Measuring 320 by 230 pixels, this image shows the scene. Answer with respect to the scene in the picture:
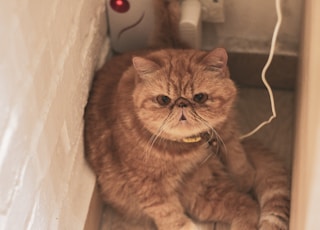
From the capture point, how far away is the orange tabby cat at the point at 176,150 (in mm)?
1501

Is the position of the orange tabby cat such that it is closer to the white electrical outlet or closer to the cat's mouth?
the cat's mouth

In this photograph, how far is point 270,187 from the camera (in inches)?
64.9

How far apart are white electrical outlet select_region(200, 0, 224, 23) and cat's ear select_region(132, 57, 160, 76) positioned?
43 centimetres

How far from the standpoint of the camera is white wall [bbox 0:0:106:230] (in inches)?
41.6

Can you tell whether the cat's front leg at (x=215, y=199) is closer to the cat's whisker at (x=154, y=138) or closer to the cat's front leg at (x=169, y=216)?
the cat's front leg at (x=169, y=216)

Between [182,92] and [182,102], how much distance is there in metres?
0.03

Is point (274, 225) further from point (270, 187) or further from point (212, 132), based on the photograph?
point (212, 132)

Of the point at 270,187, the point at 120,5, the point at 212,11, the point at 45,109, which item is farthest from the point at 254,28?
the point at 45,109

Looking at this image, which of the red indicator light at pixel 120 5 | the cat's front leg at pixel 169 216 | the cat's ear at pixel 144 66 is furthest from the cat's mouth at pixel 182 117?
the red indicator light at pixel 120 5

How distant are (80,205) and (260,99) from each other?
764 millimetres

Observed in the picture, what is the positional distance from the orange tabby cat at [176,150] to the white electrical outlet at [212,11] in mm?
266

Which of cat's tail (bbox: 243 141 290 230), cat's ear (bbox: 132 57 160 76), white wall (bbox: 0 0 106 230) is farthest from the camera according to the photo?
cat's tail (bbox: 243 141 290 230)

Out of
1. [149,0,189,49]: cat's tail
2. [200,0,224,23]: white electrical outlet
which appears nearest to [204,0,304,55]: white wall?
[200,0,224,23]: white electrical outlet

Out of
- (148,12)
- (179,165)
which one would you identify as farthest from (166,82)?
(148,12)
